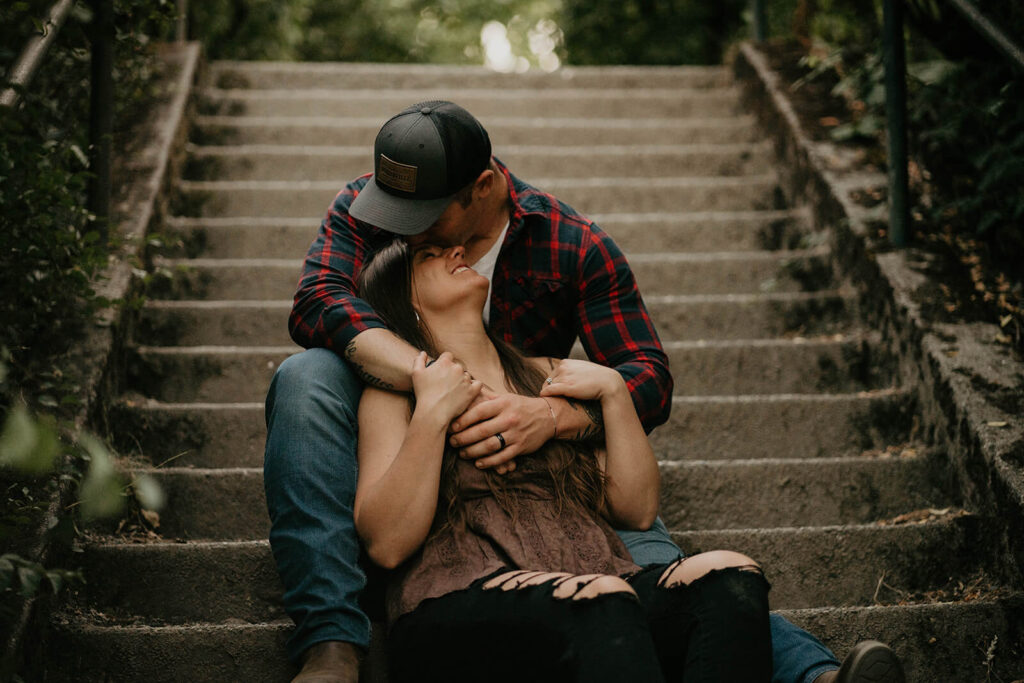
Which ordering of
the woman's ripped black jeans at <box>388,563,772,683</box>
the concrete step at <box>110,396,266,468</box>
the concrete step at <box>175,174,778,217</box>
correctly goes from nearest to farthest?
the woman's ripped black jeans at <box>388,563,772,683</box>, the concrete step at <box>110,396,266,468</box>, the concrete step at <box>175,174,778,217</box>

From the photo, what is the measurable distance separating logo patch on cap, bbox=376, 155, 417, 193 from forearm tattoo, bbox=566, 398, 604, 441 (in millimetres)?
553

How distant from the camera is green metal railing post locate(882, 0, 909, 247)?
313cm

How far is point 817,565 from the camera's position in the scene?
238 centimetres

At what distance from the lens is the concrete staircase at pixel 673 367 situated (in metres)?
2.15

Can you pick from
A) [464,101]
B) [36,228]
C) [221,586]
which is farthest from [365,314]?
[464,101]

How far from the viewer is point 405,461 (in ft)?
6.01

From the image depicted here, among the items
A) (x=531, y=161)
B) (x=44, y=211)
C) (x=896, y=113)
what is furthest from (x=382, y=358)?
(x=531, y=161)

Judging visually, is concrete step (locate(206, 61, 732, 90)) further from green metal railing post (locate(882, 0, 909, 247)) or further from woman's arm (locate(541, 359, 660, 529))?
woman's arm (locate(541, 359, 660, 529))

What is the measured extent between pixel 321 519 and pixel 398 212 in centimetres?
65

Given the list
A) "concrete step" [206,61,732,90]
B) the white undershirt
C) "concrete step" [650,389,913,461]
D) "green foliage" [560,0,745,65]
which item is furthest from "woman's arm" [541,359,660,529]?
"green foliage" [560,0,745,65]

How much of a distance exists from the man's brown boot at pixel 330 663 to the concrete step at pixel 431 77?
3.81 meters

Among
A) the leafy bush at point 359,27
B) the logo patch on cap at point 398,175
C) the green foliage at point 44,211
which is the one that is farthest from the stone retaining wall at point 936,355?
the leafy bush at point 359,27

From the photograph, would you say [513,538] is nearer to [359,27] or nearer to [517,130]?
[517,130]

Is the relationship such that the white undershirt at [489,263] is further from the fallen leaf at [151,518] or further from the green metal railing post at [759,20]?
the green metal railing post at [759,20]
